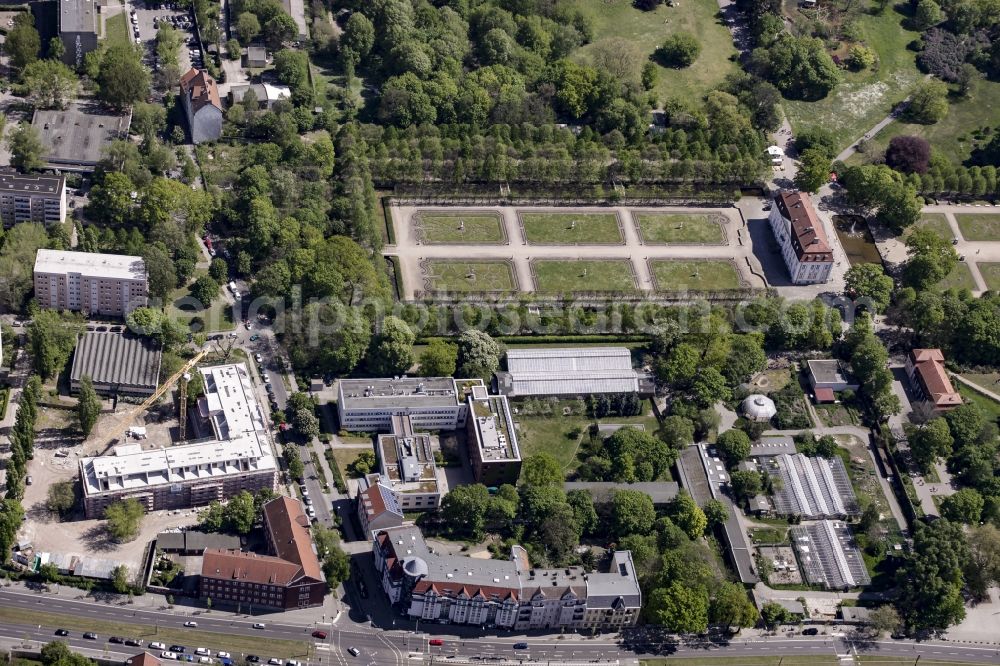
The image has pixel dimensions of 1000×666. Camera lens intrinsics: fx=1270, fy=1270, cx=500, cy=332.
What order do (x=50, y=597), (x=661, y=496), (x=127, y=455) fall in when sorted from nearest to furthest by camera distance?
1. (x=50, y=597)
2. (x=127, y=455)
3. (x=661, y=496)

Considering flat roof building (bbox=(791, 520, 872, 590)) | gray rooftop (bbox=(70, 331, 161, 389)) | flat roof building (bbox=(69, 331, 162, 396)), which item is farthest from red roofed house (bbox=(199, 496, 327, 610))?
flat roof building (bbox=(791, 520, 872, 590))

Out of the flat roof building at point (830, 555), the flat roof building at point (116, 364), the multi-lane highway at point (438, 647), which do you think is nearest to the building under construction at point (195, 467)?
the flat roof building at point (116, 364)

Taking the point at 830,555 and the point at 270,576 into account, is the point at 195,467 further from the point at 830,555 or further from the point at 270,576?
the point at 830,555

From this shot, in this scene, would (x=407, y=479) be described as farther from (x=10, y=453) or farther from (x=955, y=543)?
(x=955, y=543)

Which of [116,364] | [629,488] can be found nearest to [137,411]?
[116,364]

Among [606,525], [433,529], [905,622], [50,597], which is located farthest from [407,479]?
[905,622]

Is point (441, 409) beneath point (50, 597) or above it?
above

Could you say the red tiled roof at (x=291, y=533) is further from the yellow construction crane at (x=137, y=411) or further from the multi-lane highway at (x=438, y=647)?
the yellow construction crane at (x=137, y=411)
